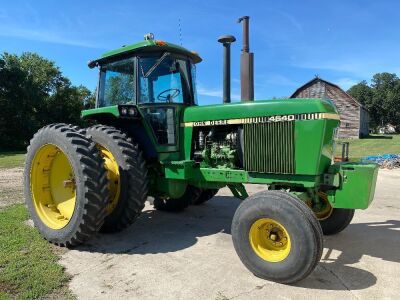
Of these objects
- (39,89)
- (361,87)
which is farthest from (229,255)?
(361,87)

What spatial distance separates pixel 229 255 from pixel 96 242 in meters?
1.80

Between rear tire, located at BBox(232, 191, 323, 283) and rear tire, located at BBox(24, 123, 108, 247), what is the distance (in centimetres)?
177

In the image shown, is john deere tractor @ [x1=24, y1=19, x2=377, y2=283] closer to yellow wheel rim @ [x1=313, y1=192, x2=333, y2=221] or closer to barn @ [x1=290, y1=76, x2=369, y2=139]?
yellow wheel rim @ [x1=313, y1=192, x2=333, y2=221]

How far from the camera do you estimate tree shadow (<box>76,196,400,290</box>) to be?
4.11 metres

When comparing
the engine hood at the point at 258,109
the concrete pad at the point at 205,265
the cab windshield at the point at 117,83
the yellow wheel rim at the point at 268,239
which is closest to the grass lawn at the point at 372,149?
the concrete pad at the point at 205,265

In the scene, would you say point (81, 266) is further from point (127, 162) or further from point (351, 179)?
point (351, 179)

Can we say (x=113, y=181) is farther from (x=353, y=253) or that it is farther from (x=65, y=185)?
(x=353, y=253)

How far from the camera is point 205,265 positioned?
4473 mm

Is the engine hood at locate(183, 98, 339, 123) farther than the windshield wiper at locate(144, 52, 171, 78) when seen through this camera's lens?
No

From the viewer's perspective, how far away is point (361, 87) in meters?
62.2

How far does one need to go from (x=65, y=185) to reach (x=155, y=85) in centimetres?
185

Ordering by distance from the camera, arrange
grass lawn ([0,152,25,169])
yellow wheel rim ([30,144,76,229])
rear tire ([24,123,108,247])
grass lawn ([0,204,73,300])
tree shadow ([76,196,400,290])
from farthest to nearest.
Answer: grass lawn ([0,152,25,169]) → yellow wheel rim ([30,144,76,229]) → rear tire ([24,123,108,247]) → tree shadow ([76,196,400,290]) → grass lawn ([0,204,73,300])

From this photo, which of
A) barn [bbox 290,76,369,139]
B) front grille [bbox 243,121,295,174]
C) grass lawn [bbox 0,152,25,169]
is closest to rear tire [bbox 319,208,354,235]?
front grille [bbox 243,121,295,174]

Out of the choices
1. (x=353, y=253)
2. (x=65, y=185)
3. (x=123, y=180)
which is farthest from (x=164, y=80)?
(x=353, y=253)
